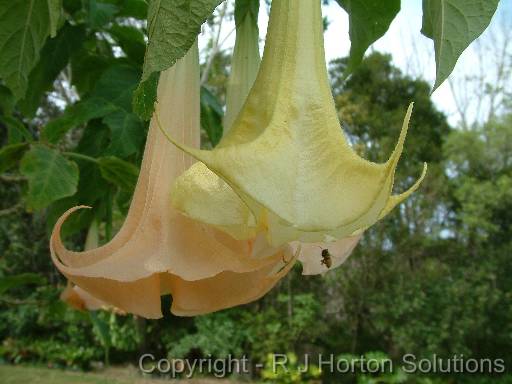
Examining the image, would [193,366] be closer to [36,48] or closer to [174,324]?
[174,324]

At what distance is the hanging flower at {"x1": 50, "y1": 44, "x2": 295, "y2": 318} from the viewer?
1.14 ft

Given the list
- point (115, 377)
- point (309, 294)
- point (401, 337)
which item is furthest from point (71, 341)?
point (401, 337)

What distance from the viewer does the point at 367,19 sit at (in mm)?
557

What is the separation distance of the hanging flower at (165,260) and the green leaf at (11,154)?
594mm

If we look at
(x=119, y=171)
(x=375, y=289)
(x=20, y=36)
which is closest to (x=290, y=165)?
(x=20, y=36)

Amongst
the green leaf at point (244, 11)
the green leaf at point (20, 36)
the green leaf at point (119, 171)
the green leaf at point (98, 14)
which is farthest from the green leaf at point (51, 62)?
the green leaf at point (244, 11)

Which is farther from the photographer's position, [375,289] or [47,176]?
[375,289]

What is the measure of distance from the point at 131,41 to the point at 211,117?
0.60ft

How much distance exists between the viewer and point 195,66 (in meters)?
0.45

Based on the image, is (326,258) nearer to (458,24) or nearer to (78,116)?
(458,24)

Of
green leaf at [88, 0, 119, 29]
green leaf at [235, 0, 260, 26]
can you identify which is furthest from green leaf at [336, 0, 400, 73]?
green leaf at [88, 0, 119, 29]

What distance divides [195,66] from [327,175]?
0.20m

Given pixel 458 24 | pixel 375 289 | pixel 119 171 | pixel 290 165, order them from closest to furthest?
pixel 290 165 → pixel 458 24 → pixel 119 171 → pixel 375 289

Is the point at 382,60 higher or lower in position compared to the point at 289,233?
higher
